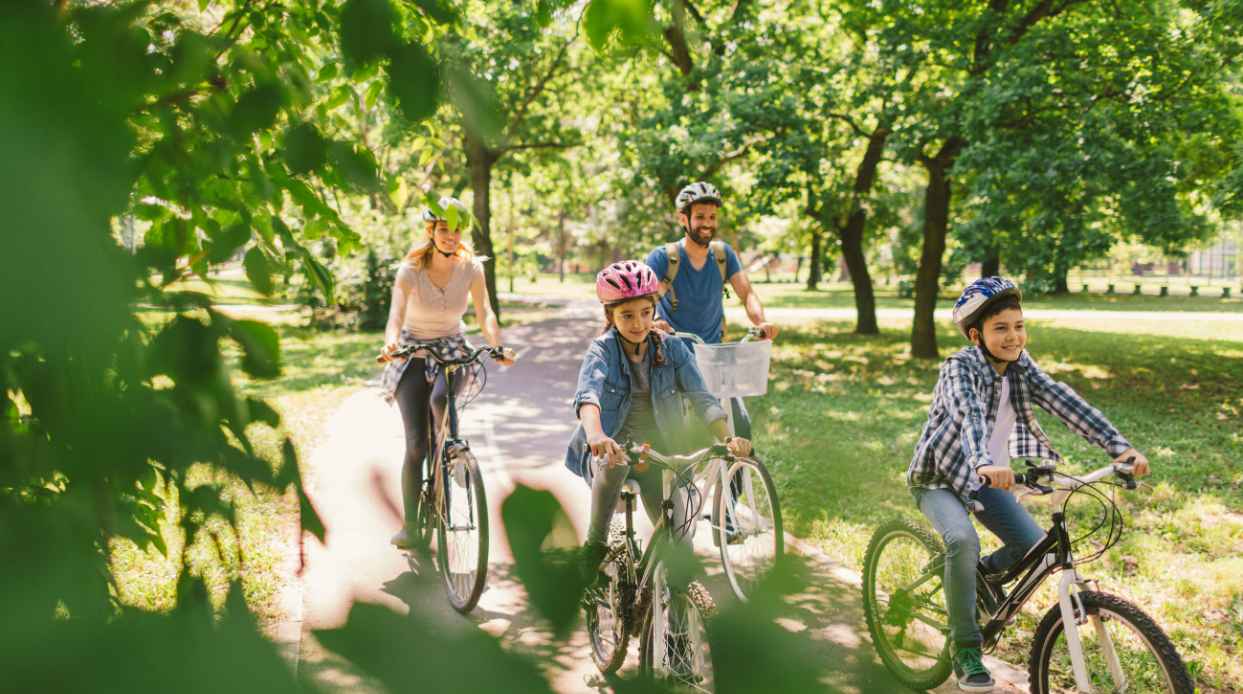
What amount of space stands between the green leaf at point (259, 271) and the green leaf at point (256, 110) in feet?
0.46

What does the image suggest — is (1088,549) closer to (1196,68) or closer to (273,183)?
(273,183)

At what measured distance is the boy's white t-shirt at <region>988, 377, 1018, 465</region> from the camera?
395 centimetres

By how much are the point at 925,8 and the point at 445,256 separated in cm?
1172

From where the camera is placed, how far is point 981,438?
3.70m

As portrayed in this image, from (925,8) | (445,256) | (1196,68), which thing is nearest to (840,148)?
(925,8)

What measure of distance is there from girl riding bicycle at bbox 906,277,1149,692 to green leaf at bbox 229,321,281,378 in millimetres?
3208

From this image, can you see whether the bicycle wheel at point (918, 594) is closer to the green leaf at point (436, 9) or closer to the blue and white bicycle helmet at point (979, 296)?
the blue and white bicycle helmet at point (979, 296)

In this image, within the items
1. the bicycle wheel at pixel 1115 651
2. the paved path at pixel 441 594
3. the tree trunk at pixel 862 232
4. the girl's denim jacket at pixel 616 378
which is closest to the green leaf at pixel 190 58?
the paved path at pixel 441 594

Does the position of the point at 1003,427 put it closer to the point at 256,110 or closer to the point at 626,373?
the point at 626,373

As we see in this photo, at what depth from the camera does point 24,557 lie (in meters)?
0.72

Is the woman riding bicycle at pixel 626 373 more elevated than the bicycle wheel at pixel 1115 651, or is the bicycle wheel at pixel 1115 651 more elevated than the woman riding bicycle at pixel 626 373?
the woman riding bicycle at pixel 626 373

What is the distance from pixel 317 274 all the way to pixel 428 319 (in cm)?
401

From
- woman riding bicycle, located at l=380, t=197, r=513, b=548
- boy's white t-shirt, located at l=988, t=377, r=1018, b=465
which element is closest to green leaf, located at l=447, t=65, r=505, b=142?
boy's white t-shirt, located at l=988, t=377, r=1018, b=465

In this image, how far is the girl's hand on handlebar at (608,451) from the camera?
334 cm
